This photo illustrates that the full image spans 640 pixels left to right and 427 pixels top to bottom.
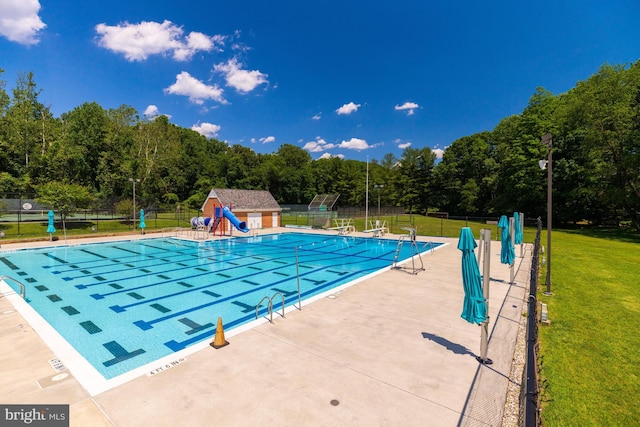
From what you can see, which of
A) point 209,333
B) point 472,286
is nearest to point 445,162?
Answer: point 472,286

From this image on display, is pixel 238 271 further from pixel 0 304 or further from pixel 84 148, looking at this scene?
pixel 84 148

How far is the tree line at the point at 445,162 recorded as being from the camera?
84.9 feet

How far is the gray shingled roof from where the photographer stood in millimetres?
27312

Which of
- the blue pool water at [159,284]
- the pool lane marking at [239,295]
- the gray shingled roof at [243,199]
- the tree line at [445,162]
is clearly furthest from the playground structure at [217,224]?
the pool lane marking at [239,295]

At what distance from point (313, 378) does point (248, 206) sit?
83.6 ft

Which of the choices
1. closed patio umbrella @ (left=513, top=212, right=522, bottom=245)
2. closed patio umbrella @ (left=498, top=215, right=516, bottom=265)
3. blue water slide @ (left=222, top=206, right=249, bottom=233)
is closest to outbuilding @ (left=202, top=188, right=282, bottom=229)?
blue water slide @ (left=222, top=206, right=249, bottom=233)

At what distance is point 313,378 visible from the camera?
4469 millimetres

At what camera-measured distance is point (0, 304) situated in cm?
796

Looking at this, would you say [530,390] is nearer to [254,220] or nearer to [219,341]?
[219,341]

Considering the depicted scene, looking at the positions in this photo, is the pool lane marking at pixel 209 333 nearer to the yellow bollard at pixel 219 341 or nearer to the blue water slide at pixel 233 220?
the yellow bollard at pixel 219 341

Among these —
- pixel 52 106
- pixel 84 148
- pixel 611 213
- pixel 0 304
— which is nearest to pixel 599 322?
pixel 0 304

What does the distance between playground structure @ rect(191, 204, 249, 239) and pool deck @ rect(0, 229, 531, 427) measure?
55.1ft

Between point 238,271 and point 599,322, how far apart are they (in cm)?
1210

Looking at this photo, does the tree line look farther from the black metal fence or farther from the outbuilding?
the black metal fence
